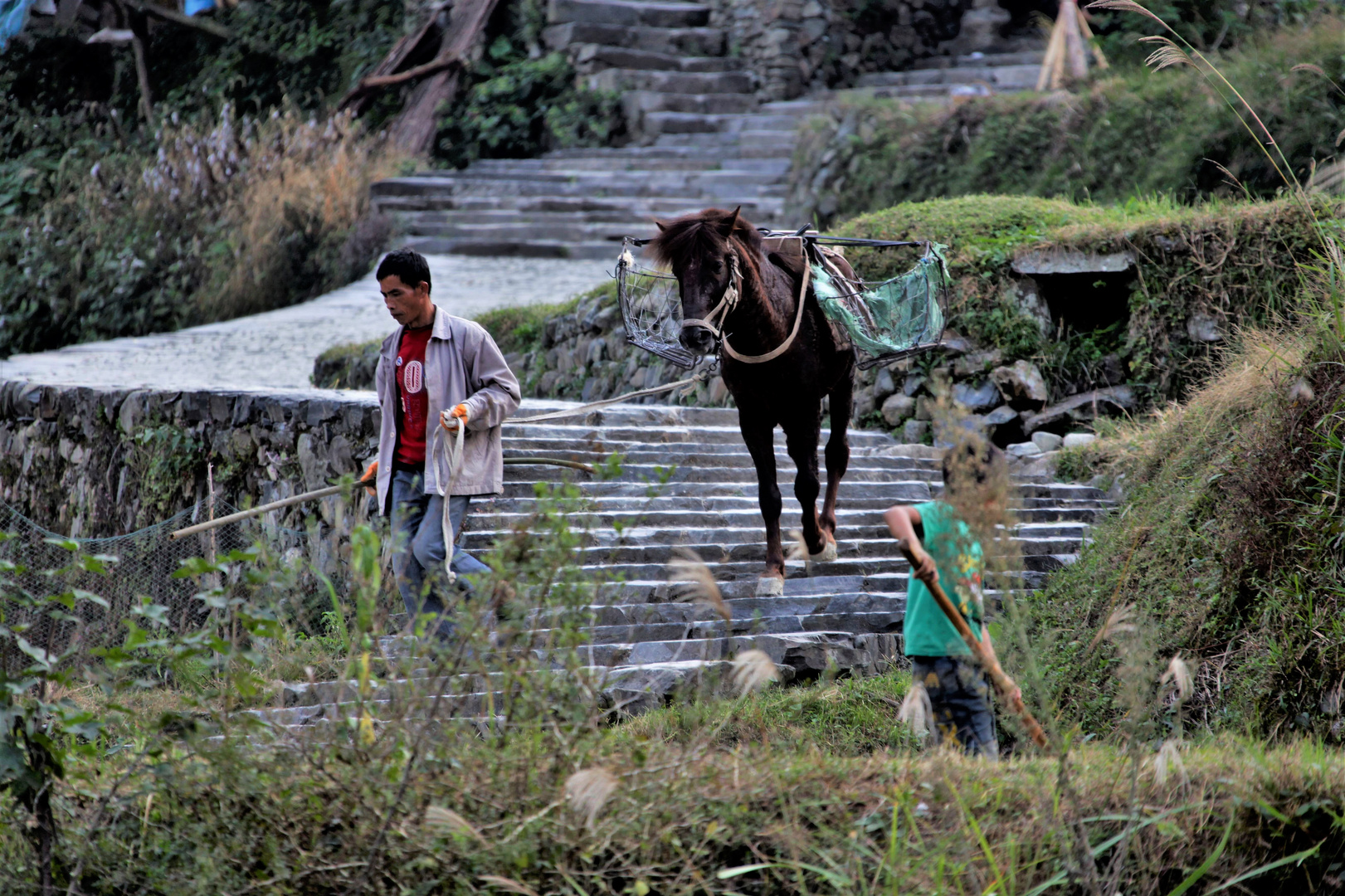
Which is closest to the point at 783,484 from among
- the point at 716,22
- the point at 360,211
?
the point at 360,211

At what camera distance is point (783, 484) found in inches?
333

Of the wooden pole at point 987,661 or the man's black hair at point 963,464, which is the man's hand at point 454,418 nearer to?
the wooden pole at point 987,661

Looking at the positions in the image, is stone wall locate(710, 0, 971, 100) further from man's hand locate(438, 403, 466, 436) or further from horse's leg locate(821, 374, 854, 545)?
man's hand locate(438, 403, 466, 436)

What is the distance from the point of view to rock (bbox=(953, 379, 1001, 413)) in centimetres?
977

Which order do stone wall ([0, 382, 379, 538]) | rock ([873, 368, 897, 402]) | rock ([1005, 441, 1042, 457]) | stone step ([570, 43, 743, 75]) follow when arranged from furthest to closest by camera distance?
stone step ([570, 43, 743, 75])
rock ([873, 368, 897, 402])
rock ([1005, 441, 1042, 457])
stone wall ([0, 382, 379, 538])

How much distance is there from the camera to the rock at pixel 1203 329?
9.31m

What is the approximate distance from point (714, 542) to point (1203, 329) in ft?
14.1

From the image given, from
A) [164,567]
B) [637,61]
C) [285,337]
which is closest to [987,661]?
[164,567]

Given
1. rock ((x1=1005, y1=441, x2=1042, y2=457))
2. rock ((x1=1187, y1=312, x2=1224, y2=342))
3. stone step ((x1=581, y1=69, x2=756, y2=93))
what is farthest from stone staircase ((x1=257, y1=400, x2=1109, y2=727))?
stone step ((x1=581, y1=69, x2=756, y2=93))

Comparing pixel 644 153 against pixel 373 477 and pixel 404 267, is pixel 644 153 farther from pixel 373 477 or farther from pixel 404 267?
pixel 404 267

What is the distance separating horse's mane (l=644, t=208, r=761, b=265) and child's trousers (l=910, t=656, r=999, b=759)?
7.30ft

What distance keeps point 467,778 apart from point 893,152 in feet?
38.6

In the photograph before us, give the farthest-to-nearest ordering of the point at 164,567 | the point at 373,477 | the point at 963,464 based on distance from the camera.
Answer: the point at 164,567
the point at 373,477
the point at 963,464

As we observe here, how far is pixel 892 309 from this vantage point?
23.6ft
